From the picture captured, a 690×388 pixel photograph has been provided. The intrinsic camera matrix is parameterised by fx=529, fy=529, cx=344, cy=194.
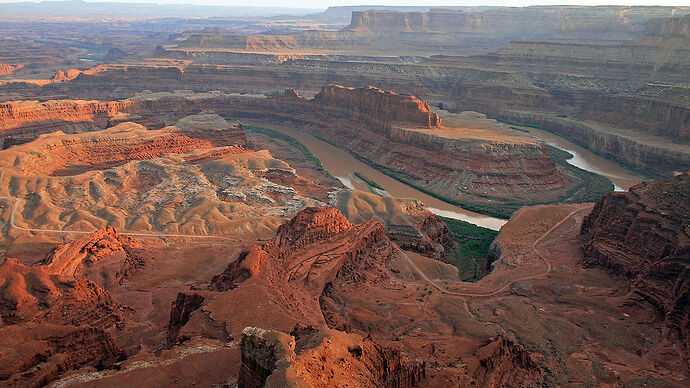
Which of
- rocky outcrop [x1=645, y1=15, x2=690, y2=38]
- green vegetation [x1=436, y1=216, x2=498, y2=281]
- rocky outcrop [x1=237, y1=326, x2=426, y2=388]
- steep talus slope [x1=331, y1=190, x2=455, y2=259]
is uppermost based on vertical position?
rocky outcrop [x1=645, y1=15, x2=690, y2=38]

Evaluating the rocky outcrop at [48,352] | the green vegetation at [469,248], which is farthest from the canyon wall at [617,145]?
the rocky outcrop at [48,352]

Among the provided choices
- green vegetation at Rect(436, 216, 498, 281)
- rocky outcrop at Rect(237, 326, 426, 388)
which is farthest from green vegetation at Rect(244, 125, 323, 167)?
rocky outcrop at Rect(237, 326, 426, 388)

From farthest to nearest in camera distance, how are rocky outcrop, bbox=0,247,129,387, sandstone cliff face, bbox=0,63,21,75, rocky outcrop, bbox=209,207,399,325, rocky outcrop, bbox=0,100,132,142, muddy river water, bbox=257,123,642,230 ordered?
1. sandstone cliff face, bbox=0,63,21,75
2. rocky outcrop, bbox=0,100,132,142
3. muddy river water, bbox=257,123,642,230
4. rocky outcrop, bbox=209,207,399,325
5. rocky outcrop, bbox=0,247,129,387

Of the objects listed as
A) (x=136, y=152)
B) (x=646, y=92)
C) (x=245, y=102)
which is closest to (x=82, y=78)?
(x=245, y=102)

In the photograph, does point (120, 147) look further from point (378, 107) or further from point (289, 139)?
point (378, 107)

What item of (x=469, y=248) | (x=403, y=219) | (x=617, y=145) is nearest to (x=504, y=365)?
(x=403, y=219)

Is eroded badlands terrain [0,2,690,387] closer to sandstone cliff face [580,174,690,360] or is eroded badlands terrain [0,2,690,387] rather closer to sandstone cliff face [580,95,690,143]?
sandstone cliff face [580,174,690,360]

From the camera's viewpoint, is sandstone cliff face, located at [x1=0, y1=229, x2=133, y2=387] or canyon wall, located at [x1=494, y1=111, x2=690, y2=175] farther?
canyon wall, located at [x1=494, y1=111, x2=690, y2=175]

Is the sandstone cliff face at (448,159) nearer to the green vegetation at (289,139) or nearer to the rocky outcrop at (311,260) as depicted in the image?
the green vegetation at (289,139)
